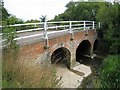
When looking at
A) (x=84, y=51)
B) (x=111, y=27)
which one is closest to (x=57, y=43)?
(x=111, y=27)

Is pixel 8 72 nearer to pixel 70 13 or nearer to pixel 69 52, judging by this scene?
pixel 69 52

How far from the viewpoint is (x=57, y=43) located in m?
13.8

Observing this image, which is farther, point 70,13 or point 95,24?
point 70,13

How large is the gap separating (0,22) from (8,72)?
2.02m

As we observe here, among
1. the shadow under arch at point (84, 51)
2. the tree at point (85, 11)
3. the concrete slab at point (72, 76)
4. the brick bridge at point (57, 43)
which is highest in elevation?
the tree at point (85, 11)

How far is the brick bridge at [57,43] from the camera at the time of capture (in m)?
10.5

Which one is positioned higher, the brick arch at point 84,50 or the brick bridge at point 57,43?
the brick bridge at point 57,43

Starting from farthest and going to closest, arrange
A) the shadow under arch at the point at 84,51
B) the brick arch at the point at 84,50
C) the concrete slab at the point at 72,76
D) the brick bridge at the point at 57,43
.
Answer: the brick arch at the point at 84,50 < the shadow under arch at the point at 84,51 < the concrete slab at the point at 72,76 < the brick bridge at the point at 57,43

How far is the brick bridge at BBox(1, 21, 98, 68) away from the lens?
1054 centimetres

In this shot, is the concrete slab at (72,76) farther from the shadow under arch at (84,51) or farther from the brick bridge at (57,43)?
the shadow under arch at (84,51)

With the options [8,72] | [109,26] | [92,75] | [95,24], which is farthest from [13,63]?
[95,24]

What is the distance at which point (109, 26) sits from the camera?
62.6 feet

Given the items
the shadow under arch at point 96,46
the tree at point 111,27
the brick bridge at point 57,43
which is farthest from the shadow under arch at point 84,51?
the tree at point 111,27

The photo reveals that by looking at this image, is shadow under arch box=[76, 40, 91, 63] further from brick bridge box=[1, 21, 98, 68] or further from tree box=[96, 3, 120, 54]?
tree box=[96, 3, 120, 54]
